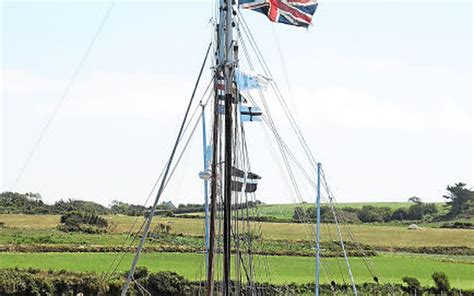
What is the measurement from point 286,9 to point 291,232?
2367 inches

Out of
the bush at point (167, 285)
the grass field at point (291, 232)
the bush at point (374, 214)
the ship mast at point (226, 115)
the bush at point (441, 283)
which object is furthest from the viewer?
the bush at point (374, 214)

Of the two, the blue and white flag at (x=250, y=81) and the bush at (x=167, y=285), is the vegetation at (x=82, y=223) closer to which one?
the bush at (x=167, y=285)

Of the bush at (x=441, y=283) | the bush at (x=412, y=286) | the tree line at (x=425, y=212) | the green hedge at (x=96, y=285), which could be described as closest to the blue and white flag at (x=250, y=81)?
Answer: the green hedge at (x=96, y=285)

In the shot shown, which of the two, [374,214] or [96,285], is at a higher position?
[374,214]

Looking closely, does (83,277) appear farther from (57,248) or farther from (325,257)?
(325,257)

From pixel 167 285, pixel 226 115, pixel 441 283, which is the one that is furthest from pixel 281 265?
pixel 226 115

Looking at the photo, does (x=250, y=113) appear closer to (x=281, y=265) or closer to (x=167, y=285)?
(x=167, y=285)

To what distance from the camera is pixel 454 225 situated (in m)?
98.2

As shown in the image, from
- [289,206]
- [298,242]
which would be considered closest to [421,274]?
[298,242]

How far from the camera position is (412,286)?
5003cm

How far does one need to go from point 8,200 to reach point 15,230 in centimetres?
2651

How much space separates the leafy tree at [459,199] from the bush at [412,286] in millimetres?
65648

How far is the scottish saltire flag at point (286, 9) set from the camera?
1898 centimetres

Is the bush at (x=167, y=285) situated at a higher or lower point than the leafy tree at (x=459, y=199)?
lower
